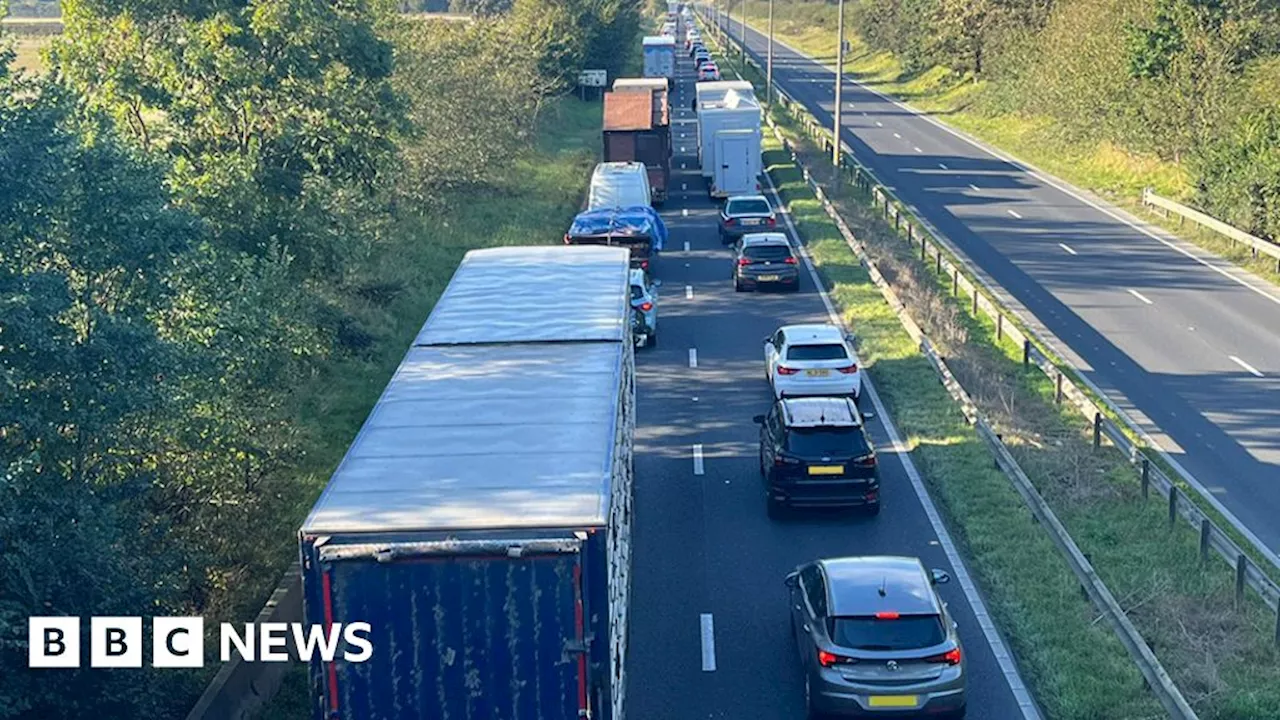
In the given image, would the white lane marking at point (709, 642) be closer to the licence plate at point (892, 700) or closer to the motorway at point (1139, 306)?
the licence plate at point (892, 700)

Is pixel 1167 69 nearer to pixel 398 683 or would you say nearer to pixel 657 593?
pixel 657 593

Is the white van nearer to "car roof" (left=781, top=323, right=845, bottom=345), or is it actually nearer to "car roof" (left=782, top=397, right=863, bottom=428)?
"car roof" (left=781, top=323, right=845, bottom=345)

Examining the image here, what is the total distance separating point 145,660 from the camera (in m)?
12.4

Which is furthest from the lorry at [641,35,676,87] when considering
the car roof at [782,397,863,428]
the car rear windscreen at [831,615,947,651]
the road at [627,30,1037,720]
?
the car rear windscreen at [831,615,947,651]

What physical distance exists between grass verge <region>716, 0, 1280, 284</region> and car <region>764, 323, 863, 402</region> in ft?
54.4

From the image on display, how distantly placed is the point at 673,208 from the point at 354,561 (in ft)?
128

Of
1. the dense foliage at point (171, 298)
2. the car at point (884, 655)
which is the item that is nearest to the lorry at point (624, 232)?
the dense foliage at point (171, 298)

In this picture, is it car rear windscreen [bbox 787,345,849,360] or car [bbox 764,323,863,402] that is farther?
car rear windscreen [bbox 787,345,849,360]

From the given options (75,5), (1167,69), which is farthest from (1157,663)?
(1167,69)

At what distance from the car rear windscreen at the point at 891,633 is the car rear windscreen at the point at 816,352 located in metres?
11.0

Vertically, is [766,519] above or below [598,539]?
below

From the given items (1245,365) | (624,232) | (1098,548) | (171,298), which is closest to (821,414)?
(1098,548)

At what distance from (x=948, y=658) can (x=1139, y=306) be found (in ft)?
71.1

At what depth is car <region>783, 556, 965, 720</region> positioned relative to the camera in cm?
1247
